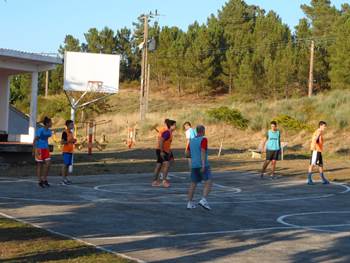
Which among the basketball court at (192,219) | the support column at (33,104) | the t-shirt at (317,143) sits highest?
the support column at (33,104)

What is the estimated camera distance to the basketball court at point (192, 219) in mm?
8820

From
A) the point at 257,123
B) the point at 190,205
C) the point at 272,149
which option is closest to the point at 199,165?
the point at 190,205

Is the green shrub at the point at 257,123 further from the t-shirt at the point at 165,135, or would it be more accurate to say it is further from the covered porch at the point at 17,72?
the t-shirt at the point at 165,135

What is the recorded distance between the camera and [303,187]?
18.0 meters

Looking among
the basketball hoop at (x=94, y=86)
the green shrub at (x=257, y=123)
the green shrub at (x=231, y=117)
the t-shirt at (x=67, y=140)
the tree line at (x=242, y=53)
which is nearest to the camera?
the t-shirt at (x=67, y=140)

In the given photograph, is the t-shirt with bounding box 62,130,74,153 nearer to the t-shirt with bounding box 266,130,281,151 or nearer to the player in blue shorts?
the player in blue shorts

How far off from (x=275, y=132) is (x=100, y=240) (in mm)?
12205

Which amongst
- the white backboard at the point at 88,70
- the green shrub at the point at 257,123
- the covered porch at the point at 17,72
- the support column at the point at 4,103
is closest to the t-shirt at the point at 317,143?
the covered porch at the point at 17,72

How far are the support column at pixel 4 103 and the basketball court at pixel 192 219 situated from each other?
9.29 m

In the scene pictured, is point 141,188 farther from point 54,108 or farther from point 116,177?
point 54,108

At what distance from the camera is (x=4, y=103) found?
27234 mm

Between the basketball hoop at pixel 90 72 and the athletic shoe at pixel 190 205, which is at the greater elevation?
the basketball hoop at pixel 90 72

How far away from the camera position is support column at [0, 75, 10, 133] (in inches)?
1067

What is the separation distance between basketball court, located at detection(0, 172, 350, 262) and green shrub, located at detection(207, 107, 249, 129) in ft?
80.8
